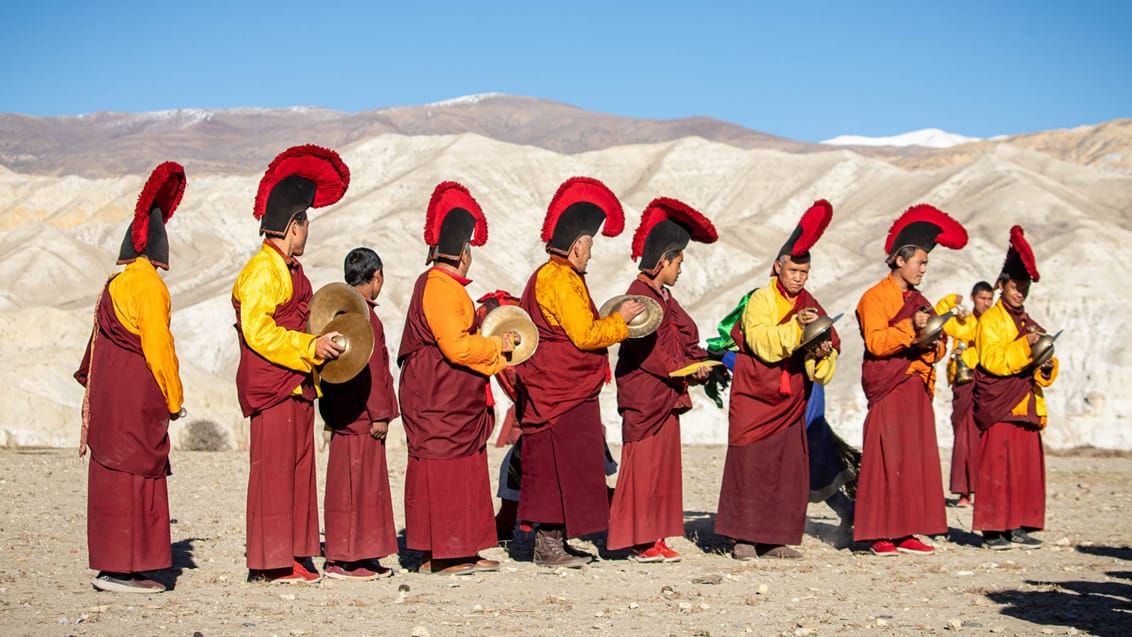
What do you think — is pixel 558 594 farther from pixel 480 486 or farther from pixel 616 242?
pixel 616 242

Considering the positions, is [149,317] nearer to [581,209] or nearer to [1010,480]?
[581,209]

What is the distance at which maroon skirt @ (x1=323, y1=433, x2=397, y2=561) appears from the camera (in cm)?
788

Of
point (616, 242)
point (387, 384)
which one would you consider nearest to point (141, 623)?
point (387, 384)

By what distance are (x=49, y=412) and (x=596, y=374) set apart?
10217 mm

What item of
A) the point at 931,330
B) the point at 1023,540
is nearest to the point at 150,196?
the point at 931,330

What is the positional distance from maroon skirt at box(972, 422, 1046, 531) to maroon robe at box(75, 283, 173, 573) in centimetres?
607

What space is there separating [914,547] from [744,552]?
130 cm

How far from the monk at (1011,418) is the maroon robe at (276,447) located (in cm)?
522

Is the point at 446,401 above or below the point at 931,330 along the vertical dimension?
below

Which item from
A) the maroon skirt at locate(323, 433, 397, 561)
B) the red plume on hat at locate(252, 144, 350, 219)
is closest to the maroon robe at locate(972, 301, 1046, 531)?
the maroon skirt at locate(323, 433, 397, 561)

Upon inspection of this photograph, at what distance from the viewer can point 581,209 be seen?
8.41 m

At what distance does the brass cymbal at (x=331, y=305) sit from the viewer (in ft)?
24.4

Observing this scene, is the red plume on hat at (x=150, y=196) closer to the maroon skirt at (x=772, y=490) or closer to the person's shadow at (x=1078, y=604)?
the maroon skirt at (x=772, y=490)

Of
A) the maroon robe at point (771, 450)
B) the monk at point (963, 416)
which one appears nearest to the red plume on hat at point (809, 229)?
the maroon robe at point (771, 450)
